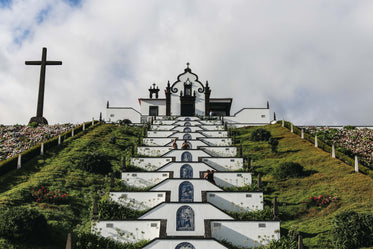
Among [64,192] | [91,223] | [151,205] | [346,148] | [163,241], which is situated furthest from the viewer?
[346,148]

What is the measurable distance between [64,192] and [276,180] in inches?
528

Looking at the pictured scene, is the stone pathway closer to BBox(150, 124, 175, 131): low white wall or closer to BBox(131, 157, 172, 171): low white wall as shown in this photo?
BBox(131, 157, 172, 171): low white wall

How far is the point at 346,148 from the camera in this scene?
34188mm

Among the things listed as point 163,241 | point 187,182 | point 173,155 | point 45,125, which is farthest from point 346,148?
point 45,125

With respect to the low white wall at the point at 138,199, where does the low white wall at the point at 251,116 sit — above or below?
above

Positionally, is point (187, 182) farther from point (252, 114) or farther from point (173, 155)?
point (252, 114)

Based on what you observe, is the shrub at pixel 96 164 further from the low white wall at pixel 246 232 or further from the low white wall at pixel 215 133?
the low white wall at pixel 215 133

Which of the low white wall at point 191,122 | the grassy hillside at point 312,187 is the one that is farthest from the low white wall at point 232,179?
the low white wall at point 191,122

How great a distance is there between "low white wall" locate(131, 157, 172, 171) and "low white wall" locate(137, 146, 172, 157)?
325 centimetres

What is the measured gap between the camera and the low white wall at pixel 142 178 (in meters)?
25.3

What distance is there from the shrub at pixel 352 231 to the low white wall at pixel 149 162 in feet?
44.3

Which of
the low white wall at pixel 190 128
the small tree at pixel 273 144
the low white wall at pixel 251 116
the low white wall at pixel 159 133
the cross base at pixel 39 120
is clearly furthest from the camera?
the low white wall at pixel 251 116

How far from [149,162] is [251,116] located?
24.1 m

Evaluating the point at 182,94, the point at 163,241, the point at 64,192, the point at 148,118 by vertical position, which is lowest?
the point at 163,241
